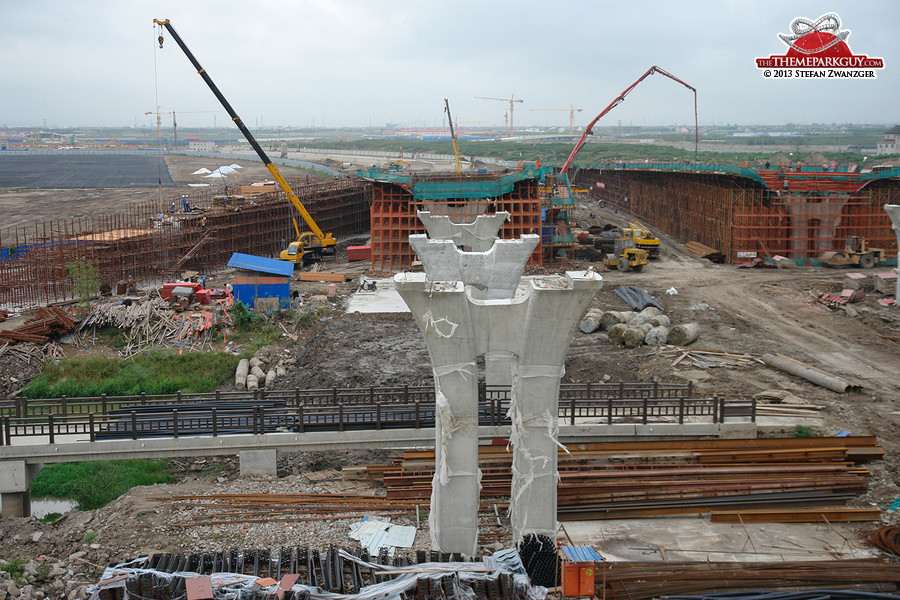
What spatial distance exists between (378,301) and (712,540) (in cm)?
2236

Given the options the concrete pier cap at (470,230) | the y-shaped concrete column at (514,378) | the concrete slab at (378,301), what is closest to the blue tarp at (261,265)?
the concrete slab at (378,301)

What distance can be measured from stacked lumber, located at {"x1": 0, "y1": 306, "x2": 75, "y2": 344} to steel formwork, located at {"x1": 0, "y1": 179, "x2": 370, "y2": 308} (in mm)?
3656

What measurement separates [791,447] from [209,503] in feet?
40.1

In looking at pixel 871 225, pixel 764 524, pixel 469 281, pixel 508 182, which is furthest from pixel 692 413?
pixel 871 225

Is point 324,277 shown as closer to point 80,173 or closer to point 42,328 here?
point 42,328

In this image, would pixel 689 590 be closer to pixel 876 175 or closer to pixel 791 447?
pixel 791 447

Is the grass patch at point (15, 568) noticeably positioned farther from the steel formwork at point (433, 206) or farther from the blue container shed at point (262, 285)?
the steel formwork at point (433, 206)

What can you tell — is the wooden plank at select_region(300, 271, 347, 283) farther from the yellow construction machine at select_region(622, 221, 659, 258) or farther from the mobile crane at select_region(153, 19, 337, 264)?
the yellow construction machine at select_region(622, 221, 659, 258)

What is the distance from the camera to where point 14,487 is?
1697 centimetres

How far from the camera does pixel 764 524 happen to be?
14953mm

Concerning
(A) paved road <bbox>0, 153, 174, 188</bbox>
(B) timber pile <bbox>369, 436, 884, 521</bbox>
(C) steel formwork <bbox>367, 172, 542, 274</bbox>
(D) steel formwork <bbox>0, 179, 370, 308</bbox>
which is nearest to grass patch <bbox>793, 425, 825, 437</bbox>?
(B) timber pile <bbox>369, 436, 884, 521</bbox>

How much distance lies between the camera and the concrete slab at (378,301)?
109ft

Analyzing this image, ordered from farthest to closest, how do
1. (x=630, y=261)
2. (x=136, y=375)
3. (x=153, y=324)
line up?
(x=630, y=261) → (x=153, y=324) → (x=136, y=375)

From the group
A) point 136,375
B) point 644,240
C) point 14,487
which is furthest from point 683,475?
point 644,240
